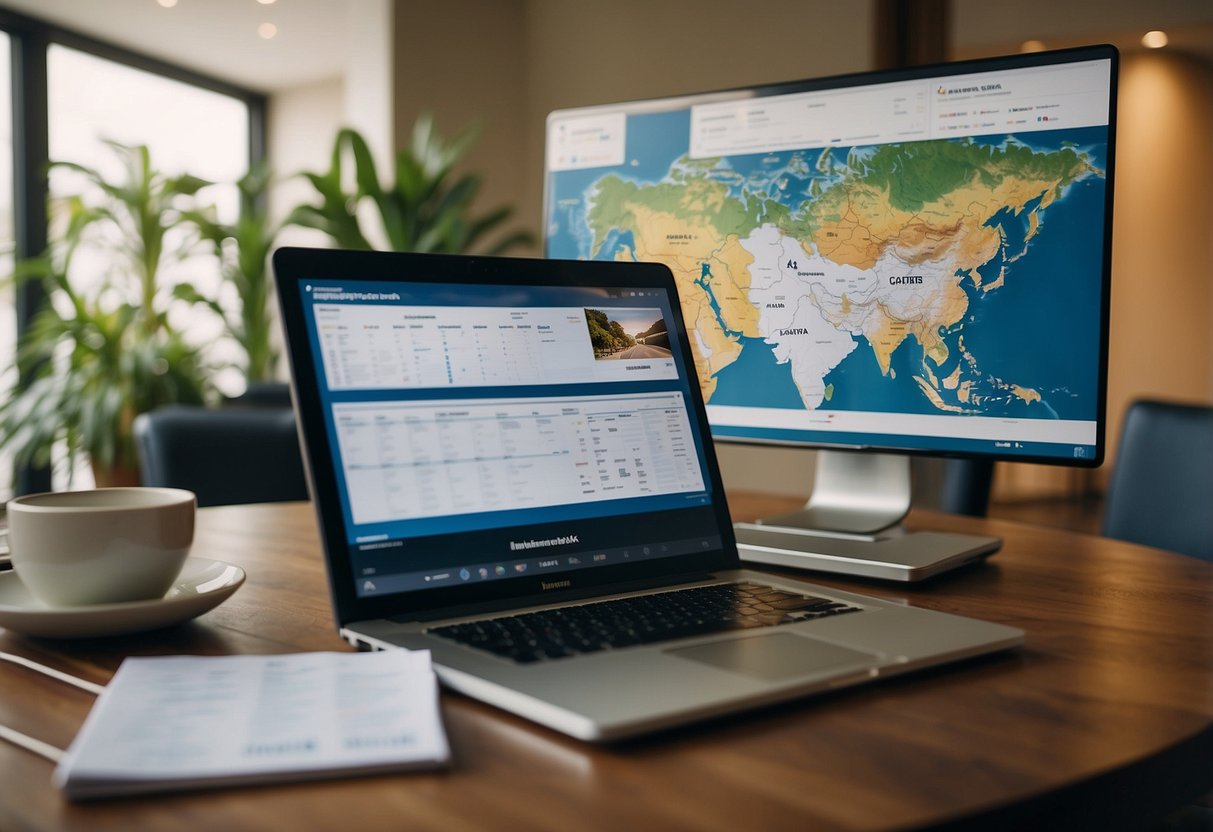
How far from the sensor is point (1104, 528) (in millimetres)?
1595

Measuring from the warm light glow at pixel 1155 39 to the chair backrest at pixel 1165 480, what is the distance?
227 cm

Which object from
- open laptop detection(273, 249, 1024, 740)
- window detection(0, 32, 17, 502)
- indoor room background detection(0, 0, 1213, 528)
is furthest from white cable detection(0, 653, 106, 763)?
window detection(0, 32, 17, 502)

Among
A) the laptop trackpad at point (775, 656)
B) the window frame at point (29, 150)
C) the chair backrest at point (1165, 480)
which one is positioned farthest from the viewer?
the window frame at point (29, 150)

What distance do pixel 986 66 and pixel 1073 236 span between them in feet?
0.63

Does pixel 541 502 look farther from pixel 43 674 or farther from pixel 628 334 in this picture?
pixel 43 674

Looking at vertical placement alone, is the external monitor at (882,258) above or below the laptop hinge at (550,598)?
above

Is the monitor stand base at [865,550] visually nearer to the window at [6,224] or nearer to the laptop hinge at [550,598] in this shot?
the laptop hinge at [550,598]

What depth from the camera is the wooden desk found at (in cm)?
45

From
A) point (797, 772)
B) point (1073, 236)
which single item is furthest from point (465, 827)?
point (1073, 236)

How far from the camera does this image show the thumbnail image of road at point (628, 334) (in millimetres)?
906

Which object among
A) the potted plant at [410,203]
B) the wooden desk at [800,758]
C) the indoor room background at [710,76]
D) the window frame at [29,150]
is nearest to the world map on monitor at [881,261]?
the wooden desk at [800,758]

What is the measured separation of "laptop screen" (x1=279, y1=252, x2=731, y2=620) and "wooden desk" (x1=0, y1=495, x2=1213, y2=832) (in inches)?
4.6

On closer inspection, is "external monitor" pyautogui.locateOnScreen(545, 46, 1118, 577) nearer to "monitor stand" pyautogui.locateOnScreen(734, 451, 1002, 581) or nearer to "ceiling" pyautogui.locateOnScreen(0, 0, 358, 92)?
"monitor stand" pyautogui.locateOnScreen(734, 451, 1002, 581)

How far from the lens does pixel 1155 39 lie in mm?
3523
